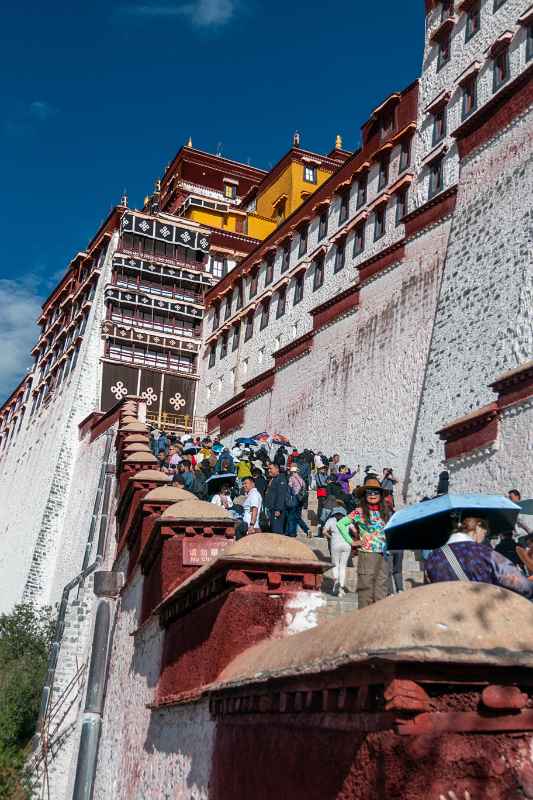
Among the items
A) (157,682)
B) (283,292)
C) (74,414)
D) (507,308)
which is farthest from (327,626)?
(74,414)

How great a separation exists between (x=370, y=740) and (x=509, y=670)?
0.52 m

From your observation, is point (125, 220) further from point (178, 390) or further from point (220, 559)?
point (220, 559)

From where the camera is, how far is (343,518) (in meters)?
9.45

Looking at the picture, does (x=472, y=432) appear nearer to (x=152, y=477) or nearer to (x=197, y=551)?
(x=152, y=477)

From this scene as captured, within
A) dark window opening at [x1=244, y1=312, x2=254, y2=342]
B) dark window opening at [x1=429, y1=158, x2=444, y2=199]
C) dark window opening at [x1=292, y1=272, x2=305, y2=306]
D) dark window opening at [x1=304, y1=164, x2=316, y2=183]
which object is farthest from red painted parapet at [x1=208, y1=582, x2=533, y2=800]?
dark window opening at [x1=304, y1=164, x2=316, y2=183]

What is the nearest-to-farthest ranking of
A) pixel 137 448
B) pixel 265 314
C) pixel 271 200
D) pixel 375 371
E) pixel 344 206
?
pixel 137 448, pixel 375 371, pixel 344 206, pixel 265 314, pixel 271 200

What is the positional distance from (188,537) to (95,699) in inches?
111

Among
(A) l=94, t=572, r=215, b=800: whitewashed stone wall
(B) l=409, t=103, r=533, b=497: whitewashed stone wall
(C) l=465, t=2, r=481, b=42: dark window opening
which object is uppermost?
(C) l=465, t=2, r=481, b=42: dark window opening

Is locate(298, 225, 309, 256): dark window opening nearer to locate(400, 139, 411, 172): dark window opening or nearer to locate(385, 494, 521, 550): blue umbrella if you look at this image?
locate(400, 139, 411, 172): dark window opening

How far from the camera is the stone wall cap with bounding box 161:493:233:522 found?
7486 mm

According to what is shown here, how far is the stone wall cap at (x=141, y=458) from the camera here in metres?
13.2

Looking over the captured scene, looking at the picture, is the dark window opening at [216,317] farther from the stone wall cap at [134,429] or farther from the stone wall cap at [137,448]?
the stone wall cap at [137,448]

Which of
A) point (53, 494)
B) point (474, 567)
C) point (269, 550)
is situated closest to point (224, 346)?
point (53, 494)

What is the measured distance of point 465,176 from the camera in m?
19.2
